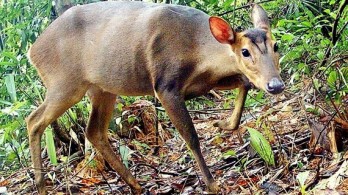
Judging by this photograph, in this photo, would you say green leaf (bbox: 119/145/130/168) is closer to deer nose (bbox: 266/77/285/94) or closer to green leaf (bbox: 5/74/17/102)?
green leaf (bbox: 5/74/17/102)

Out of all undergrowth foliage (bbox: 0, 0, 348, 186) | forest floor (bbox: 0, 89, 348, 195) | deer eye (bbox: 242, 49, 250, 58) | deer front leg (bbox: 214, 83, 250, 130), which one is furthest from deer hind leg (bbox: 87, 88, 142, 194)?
deer eye (bbox: 242, 49, 250, 58)

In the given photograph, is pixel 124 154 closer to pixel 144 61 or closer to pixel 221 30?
pixel 144 61

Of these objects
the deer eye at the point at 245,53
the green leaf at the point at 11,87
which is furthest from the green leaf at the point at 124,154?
the deer eye at the point at 245,53

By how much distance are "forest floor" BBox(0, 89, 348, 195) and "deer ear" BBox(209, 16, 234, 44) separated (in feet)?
2.60

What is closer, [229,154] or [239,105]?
[239,105]

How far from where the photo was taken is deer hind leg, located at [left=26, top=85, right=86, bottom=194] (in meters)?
4.59

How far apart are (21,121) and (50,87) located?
721 millimetres

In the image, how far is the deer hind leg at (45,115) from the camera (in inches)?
181

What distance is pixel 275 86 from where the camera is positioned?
11.1 ft

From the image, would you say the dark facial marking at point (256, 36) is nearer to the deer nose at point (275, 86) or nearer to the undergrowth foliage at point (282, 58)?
the deer nose at point (275, 86)

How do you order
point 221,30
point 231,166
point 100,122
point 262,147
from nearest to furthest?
point 221,30 < point 262,147 < point 231,166 < point 100,122

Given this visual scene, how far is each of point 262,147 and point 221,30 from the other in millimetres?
873

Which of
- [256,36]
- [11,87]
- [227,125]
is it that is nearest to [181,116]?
[227,125]

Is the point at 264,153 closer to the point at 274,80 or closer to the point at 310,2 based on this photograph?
the point at 274,80
